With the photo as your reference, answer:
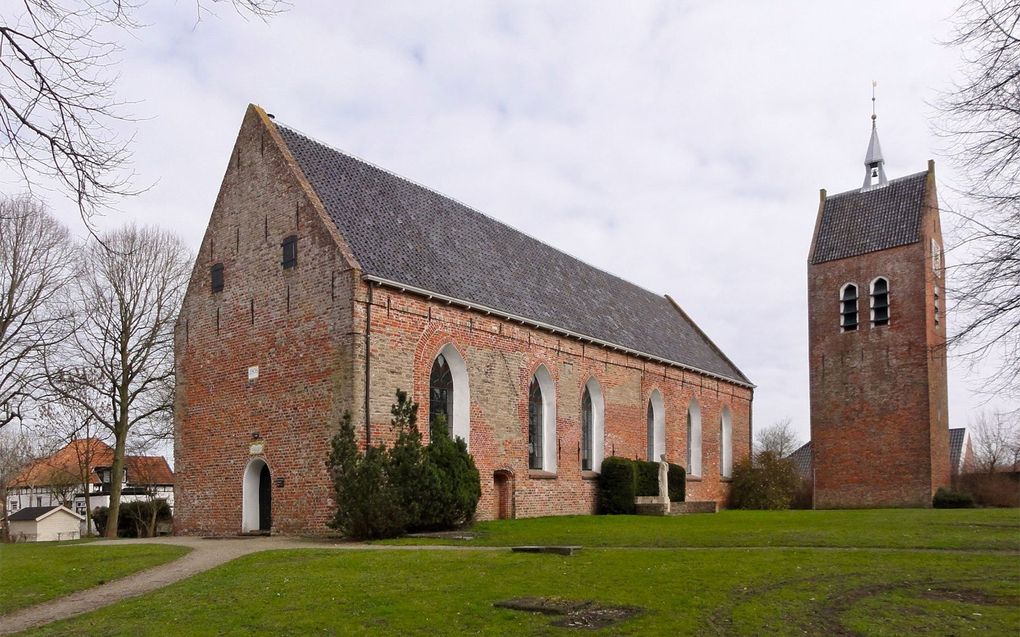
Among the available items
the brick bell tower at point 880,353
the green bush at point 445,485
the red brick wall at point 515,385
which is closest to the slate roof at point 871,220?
the brick bell tower at point 880,353

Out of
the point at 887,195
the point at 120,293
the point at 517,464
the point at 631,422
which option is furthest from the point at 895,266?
the point at 120,293

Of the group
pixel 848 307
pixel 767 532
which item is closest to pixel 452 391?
pixel 767 532

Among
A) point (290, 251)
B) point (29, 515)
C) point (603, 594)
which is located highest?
point (290, 251)

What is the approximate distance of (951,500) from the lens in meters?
36.2

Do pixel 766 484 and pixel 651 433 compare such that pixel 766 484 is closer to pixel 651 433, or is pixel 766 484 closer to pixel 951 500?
pixel 951 500

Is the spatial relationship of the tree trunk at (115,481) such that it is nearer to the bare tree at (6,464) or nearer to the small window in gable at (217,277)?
the small window in gable at (217,277)

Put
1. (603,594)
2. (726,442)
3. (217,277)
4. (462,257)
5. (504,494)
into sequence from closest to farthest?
(603,594) < (217,277) < (504,494) < (462,257) < (726,442)

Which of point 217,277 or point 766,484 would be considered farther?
point 766,484

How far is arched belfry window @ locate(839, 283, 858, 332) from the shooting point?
4119 centimetres

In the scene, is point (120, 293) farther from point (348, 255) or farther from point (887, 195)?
point (887, 195)

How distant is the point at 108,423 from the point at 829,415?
32.3 m

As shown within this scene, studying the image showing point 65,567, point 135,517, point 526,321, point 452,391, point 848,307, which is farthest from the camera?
point 848,307

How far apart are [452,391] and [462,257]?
499 cm

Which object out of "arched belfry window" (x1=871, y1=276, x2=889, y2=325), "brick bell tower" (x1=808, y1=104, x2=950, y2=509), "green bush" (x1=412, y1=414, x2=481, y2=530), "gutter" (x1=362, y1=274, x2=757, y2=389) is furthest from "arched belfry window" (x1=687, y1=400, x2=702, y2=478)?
"green bush" (x1=412, y1=414, x2=481, y2=530)
